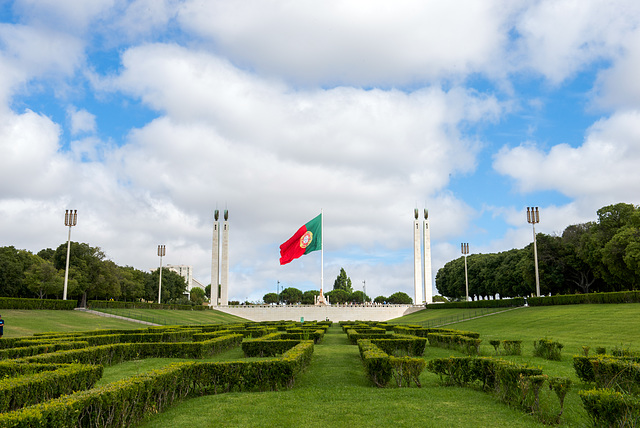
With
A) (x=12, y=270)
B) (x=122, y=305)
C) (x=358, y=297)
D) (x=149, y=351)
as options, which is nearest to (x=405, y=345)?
(x=149, y=351)

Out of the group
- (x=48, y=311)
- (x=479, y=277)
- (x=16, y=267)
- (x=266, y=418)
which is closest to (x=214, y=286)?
(x=16, y=267)

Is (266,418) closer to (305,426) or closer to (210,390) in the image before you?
(305,426)

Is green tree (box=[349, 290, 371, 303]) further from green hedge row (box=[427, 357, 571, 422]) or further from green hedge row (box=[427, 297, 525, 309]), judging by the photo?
green hedge row (box=[427, 357, 571, 422])

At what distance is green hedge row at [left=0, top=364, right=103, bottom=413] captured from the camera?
29.0 feet

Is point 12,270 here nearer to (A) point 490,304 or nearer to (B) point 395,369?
(A) point 490,304

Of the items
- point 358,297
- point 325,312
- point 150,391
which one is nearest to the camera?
point 150,391

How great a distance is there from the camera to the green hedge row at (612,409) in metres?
6.83

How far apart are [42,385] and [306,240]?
48139 mm

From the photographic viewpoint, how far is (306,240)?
57.5 m

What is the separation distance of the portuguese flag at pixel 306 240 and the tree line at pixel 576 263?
2590 cm

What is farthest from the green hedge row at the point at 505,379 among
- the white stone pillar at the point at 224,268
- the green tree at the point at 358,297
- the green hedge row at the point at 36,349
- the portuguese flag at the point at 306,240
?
the green tree at the point at 358,297

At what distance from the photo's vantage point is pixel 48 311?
41.5 meters

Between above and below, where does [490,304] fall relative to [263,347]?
above

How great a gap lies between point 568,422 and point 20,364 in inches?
505
